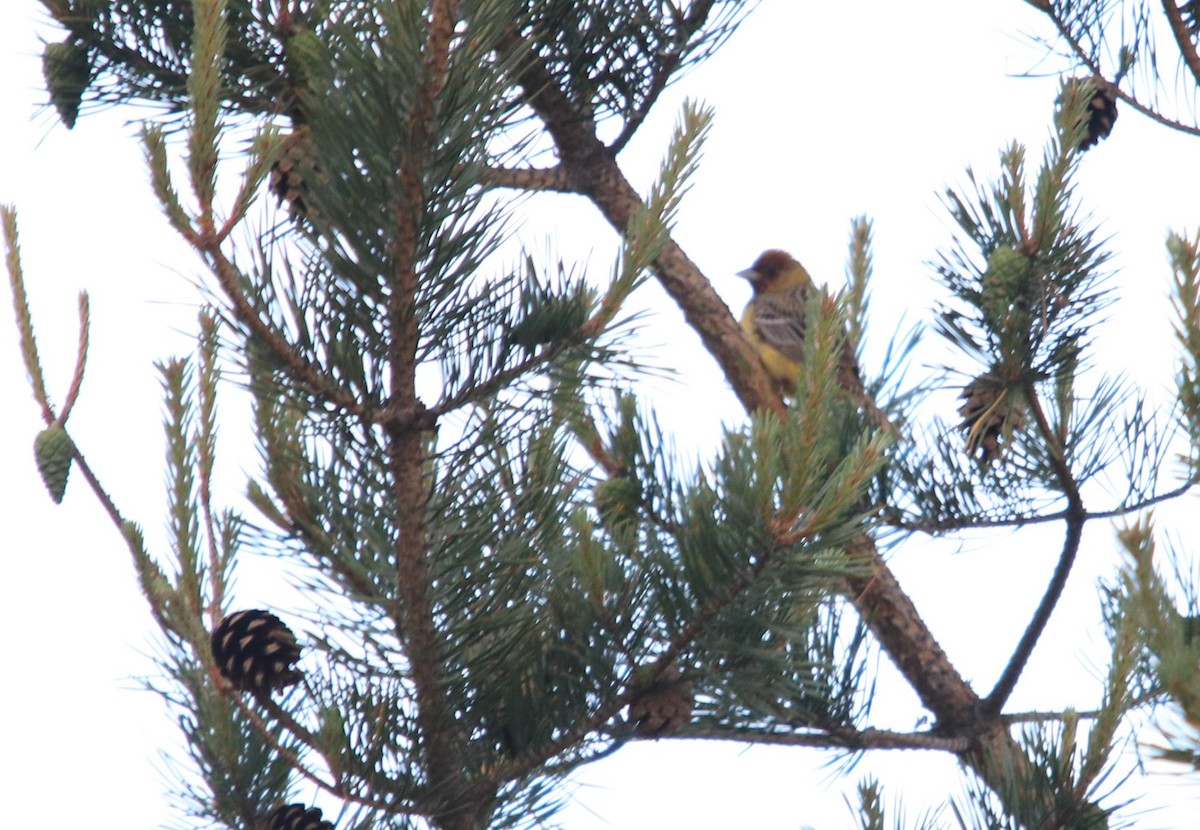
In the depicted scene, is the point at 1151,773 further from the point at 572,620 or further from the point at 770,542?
the point at 572,620

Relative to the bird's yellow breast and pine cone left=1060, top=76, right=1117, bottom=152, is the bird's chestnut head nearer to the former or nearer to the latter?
the bird's yellow breast

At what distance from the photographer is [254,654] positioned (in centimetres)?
188

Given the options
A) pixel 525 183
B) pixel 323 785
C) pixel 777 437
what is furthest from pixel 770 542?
pixel 525 183

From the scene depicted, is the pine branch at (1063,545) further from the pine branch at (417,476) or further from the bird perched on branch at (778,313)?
the bird perched on branch at (778,313)

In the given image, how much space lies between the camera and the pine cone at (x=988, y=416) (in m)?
2.66

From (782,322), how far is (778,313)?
0.19m

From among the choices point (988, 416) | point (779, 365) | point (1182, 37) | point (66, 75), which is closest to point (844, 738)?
point (988, 416)

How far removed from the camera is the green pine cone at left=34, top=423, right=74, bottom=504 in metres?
2.05

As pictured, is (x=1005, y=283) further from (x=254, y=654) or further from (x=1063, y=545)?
(x=254, y=654)

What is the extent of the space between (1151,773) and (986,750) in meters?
1.43

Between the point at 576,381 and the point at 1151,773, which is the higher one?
the point at 576,381

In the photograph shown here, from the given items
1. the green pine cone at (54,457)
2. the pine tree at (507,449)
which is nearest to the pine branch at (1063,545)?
the pine tree at (507,449)

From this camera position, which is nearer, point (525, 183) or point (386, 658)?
point (386, 658)

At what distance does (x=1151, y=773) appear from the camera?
4.60 feet
